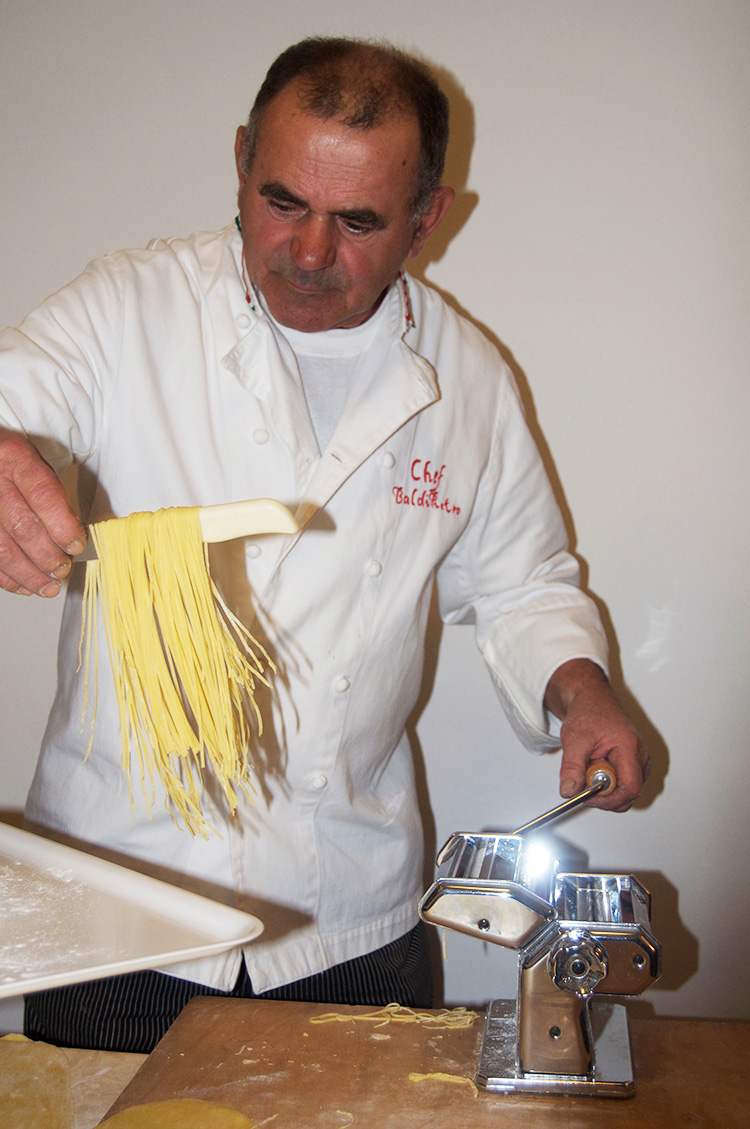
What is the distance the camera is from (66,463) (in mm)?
1327

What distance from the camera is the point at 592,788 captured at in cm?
119

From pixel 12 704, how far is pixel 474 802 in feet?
3.29

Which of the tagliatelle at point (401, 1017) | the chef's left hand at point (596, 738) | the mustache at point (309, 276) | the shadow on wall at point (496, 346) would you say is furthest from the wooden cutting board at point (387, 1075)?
the mustache at point (309, 276)

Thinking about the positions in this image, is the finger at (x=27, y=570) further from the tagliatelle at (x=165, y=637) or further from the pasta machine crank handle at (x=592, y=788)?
the pasta machine crank handle at (x=592, y=788)

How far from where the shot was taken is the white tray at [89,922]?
2.85 feet

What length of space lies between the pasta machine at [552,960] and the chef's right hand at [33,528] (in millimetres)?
537

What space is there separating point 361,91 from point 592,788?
0.99 metres

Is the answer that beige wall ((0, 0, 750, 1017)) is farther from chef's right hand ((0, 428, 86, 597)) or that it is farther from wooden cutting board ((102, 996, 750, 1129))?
chef's right hand ((0, 428, 86, 597))

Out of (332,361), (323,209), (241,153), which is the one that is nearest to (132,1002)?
(332,361)

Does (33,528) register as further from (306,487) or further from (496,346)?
(496,346)

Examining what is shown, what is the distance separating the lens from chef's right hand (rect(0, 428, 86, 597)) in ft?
2.99

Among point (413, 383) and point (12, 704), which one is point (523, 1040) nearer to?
point (413, 383)

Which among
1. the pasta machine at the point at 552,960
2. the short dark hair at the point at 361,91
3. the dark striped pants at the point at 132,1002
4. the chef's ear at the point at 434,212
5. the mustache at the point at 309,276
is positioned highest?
the short dark hair at the point at 361,91

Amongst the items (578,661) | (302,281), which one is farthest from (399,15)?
(578,661)
